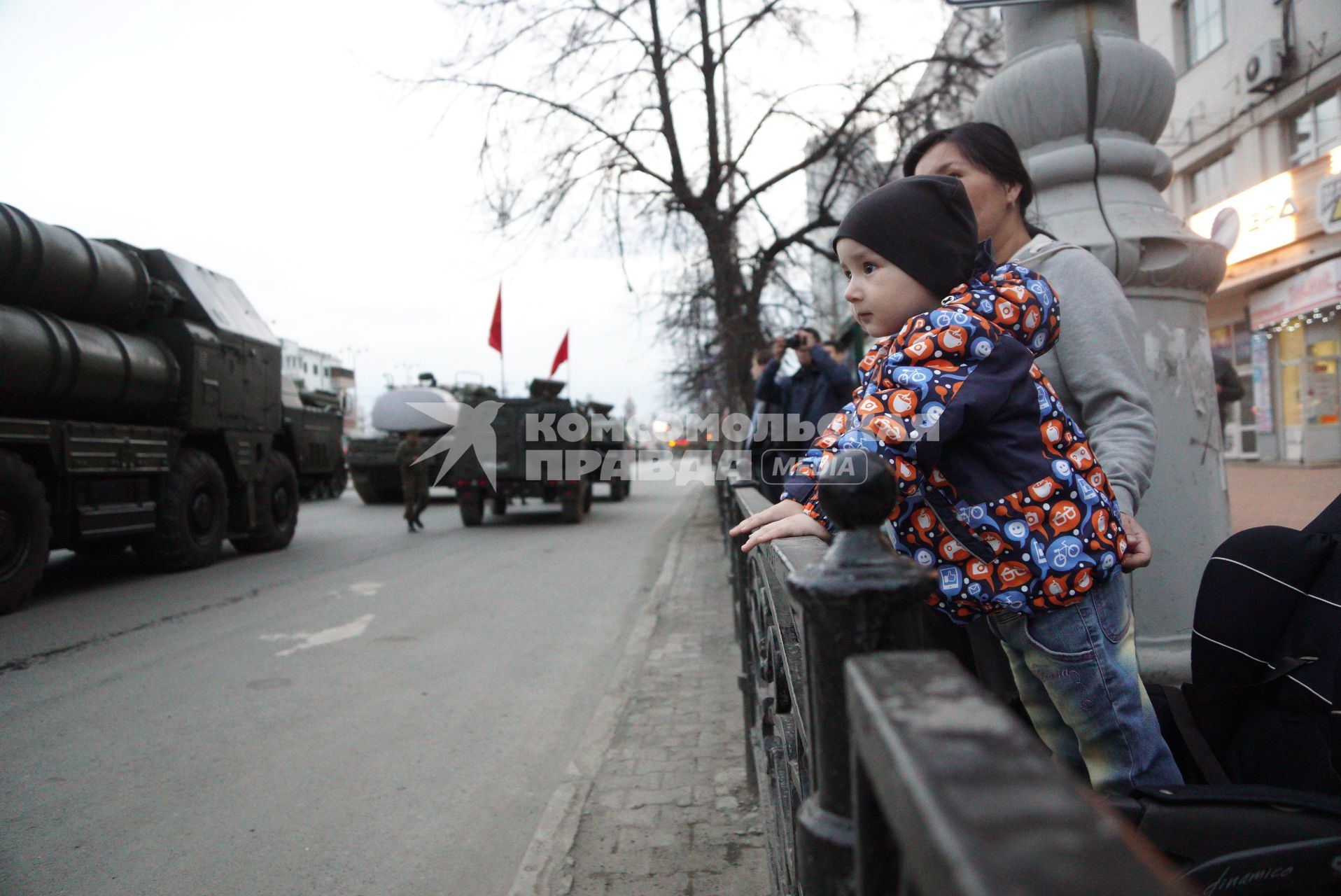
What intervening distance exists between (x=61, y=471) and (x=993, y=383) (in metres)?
7.80

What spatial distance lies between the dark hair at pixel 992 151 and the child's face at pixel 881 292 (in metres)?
0.58

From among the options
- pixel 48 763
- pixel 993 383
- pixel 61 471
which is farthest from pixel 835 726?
pixel 61 471

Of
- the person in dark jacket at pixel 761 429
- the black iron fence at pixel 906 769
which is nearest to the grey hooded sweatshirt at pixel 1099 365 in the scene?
the black iron fence at pixel 906 769

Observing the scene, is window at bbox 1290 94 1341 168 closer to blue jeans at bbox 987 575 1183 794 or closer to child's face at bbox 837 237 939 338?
child's face at bbox 837 237 939 338

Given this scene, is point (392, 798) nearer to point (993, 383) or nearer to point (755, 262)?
point (993, 383)

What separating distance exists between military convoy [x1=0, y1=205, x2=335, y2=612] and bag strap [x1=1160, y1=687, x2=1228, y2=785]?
7453 millimetres

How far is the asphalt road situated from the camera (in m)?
2.79

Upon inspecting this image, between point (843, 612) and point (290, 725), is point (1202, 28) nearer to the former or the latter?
point (843, 612)

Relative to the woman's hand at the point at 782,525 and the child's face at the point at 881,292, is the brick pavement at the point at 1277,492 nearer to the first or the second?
the child's face at the point at 881,292

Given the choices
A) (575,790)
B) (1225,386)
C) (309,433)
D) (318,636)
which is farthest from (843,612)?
(309,433)

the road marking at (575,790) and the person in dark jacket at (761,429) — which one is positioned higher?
the person in dark jacket at (761,429)

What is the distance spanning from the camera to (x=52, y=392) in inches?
271

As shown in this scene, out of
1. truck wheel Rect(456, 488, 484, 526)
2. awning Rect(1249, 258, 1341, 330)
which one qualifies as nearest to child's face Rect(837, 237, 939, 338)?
awning Rect(1249, 258, 1341, 330)

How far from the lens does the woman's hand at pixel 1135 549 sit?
1.56 m
